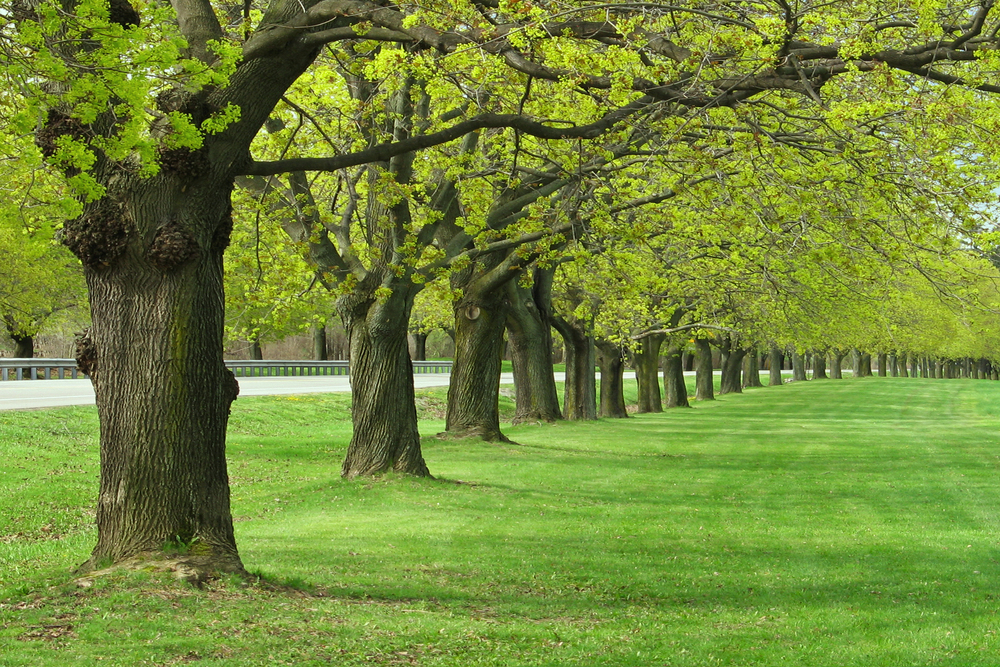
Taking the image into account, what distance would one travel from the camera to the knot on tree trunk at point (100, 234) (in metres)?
9.08

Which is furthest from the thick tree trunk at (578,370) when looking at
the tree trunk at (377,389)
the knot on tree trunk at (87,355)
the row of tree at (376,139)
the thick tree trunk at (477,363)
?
the knot on tree trunk at (87,355)

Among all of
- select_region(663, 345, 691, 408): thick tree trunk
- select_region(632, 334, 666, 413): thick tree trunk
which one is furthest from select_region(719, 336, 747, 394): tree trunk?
select_region(632, 334, 666, 413): thick tree trunk


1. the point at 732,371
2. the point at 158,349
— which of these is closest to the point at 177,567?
the point at 158,349

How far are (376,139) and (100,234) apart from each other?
7.22 metres

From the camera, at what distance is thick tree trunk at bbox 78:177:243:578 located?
9.11 metres

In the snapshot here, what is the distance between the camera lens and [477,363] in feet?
81.6

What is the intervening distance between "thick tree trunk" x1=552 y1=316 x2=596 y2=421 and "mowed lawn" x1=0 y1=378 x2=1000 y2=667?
27.5 feet

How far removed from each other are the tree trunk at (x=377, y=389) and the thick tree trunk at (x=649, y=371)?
22.8 m

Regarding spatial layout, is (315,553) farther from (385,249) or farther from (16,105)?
(385,249)

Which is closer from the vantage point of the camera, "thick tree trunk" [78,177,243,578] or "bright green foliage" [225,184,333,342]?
"thick tree trunk" [78,177,243,578]

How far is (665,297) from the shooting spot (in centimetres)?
3566

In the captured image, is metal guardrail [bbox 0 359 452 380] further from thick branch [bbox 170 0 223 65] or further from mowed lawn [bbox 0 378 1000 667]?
thick branch [bbox 170 0 223 65]

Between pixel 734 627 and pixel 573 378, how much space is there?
85.1 ft

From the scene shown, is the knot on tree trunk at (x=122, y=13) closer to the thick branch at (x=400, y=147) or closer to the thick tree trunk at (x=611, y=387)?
the thick branch at (x=400, y=147)
